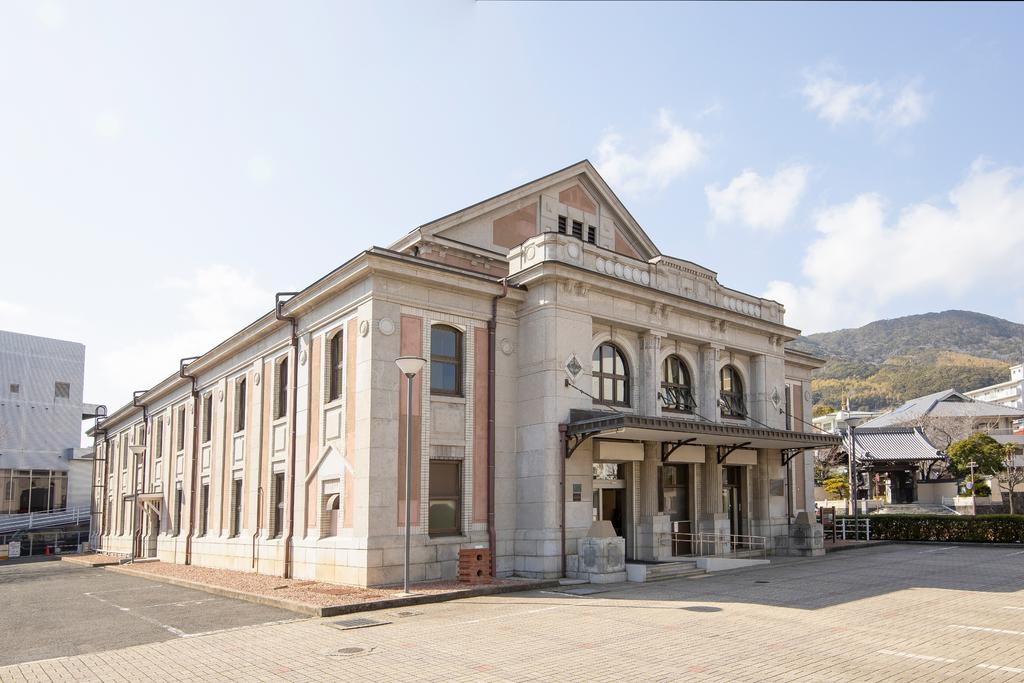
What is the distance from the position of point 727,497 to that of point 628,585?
909 centimetres

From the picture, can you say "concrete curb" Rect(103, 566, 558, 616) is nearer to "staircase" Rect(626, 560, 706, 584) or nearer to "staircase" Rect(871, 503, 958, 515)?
"staircase" Rect(626, 560, 706, 584)

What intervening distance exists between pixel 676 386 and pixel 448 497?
29.0ft

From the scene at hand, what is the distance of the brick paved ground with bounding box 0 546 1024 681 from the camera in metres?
9.79

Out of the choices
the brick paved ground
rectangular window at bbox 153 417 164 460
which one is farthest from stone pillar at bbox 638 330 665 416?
rectangular window at bbox 153 417 164 460

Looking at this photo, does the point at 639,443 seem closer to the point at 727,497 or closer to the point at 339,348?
the point at 727,497

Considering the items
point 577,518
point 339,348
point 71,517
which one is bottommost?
point 71,517

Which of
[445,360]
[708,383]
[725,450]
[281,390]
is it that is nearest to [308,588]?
[445,360]

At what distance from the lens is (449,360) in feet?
67.1

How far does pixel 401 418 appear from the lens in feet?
62.0

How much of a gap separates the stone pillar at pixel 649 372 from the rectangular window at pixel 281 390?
11.1 m

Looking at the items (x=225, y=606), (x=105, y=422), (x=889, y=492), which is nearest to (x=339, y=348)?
(x=225, y=606)

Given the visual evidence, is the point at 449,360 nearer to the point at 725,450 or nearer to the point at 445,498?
the point at 445,498

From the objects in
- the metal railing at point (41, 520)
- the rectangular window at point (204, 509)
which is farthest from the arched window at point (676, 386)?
the metal railing at point (41, 520)

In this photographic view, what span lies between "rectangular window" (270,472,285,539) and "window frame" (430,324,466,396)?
6.57 metres
